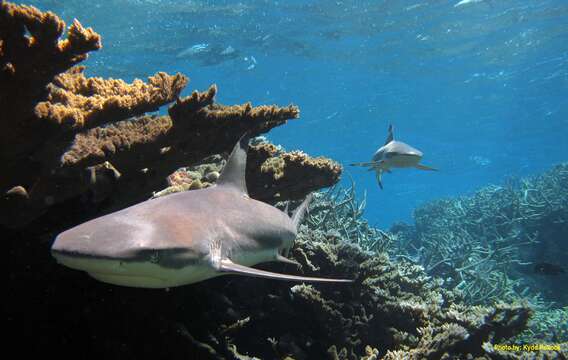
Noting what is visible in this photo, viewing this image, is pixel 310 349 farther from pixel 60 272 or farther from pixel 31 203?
pixel 31 203

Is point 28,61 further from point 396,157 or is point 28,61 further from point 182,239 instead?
point 396,157

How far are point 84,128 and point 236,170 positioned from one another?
4.66 feet

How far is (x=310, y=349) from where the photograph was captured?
4.81 m

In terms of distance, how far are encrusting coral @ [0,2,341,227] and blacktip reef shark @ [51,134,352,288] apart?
30.1 inches

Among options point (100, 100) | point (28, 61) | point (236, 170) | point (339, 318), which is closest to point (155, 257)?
point (236, 170)

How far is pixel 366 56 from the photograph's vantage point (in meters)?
27.8

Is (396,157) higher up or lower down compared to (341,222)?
higher up


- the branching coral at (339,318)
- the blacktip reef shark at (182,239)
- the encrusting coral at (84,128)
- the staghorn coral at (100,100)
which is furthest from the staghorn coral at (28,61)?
the branching coral at (339,318)

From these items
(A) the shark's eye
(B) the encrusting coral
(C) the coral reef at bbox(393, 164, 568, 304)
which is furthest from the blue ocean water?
(A) the shark's eye

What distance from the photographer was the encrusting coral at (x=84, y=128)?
105 inches

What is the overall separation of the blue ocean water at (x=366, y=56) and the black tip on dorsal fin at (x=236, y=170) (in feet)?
45.6

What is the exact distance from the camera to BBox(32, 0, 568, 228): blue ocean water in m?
21.4

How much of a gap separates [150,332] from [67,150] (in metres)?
1.90

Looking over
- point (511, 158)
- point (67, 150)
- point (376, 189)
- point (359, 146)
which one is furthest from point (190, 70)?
point (376, 189)
